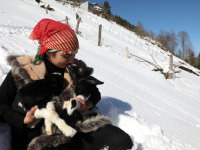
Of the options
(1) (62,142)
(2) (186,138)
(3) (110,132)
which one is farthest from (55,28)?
(2) (186,138)

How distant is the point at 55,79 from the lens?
1.18 meters

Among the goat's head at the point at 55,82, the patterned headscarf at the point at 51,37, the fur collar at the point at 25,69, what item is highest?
the patterned headscarf at the point at 51,37

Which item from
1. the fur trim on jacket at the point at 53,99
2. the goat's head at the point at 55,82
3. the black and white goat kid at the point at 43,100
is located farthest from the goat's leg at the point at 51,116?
the goat's head at the point at 55,82

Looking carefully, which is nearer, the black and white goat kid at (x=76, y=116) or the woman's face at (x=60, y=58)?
the black and white goat kid at (x=76, y=116)

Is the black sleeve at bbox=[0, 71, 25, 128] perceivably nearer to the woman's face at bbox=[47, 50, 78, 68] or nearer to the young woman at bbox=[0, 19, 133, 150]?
the young woman at bbox=[0, 19, 133, 150]

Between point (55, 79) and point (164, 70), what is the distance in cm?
661

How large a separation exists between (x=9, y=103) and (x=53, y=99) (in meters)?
0.40

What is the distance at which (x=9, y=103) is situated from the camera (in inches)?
46.4

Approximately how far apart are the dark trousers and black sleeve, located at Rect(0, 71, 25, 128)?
497 millimetres

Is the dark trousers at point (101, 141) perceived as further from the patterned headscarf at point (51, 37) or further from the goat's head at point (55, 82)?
the patterned headscarf at point (51, 37)

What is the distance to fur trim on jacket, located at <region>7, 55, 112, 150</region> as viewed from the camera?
109 cm

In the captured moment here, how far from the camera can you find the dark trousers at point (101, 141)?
122 cm

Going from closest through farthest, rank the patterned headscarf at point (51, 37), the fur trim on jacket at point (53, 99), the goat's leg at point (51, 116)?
1. the goat's leg at point (51, 116)
2. the fur trim on jacket at point (53, 99)
3. the patterned headscarf at point (51, 37)

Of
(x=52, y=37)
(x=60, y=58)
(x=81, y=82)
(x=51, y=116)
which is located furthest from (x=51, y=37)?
(x=51, y=116)
